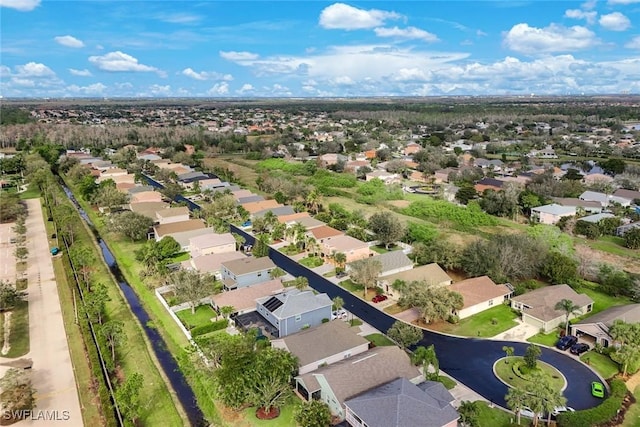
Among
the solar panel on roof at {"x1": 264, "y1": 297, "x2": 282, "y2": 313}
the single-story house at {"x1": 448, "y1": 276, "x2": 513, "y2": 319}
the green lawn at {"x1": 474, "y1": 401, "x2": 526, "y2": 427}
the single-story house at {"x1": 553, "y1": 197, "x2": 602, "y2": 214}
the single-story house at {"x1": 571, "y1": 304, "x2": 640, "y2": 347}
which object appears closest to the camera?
the green lawn at {"x1": 474, "y1": 401, "x2": 526, "y2": 427}

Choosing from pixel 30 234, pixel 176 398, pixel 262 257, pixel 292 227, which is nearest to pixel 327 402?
pixel 176 398

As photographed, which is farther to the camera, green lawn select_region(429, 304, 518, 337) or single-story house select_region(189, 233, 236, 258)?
single-story house select_region(189, 233, 236, 258)

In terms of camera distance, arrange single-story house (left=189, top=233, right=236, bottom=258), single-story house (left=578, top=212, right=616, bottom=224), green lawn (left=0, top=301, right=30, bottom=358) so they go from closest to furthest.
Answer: green lawn (left=0, top=301, right=30, bottom=358), single-story house (left=189, top=233, right=236, bottom=258), single-story house (left=578, top=212, right=616, bottom=224)

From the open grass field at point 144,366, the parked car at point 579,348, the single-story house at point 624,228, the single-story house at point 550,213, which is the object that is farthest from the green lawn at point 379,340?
the single-story house at point 550,213

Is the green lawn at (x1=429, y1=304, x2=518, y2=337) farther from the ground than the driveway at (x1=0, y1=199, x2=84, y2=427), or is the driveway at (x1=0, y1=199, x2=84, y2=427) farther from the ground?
the driveway at (x1=0, y1=199, x2=84, y2=427)

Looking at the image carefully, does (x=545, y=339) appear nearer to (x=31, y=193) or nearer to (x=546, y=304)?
(x=546, y=304)

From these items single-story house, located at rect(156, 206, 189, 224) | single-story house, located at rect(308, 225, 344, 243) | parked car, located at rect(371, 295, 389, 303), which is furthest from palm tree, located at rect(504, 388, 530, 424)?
single-story house, located at rect(156, 206, 189, 224)

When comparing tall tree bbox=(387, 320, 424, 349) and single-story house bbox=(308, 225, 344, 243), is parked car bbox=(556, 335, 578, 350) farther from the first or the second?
single-story house bbox=(308, 225, 344, 243)

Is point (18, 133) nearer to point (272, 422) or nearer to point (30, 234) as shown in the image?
point (30, 234)
